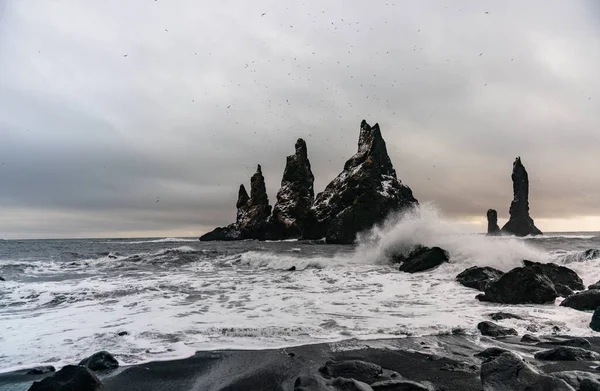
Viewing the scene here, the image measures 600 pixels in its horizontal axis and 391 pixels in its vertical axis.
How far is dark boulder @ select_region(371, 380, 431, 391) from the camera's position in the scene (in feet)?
12.8

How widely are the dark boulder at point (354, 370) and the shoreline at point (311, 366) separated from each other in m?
A: 0.08

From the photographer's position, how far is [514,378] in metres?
3.71

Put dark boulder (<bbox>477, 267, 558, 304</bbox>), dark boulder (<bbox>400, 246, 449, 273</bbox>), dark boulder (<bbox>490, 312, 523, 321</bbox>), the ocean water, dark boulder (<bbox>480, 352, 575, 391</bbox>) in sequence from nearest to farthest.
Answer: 1. dark boulder (<bbox>480, 352, 575, 391</bbox>)
2. the ocean water
3. dark boulder (<bbox>490, 312, 523, 321</bbox>)
4. dark boulder (<bbox>477, 267, 558, 304</bbox>)
5. dark boulder (<bbox>400, 246, 449, 273</bbox>)

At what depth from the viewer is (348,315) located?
813 cm

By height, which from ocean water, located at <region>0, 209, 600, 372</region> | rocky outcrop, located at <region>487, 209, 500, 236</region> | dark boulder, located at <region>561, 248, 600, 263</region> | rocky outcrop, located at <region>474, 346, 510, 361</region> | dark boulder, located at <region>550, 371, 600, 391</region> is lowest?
ocean water, located at <region>0, 209, 600, 372</region>

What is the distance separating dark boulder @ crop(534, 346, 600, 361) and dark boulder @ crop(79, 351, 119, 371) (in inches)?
225

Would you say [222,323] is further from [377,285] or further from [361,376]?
[377,285]

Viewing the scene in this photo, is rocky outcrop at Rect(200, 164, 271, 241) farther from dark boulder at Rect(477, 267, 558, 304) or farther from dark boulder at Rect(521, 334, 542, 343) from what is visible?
dark boulder at Rect(521, 334, 542, 343)

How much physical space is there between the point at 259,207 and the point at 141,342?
265 feet

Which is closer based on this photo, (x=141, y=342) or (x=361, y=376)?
(x=361, y=376)

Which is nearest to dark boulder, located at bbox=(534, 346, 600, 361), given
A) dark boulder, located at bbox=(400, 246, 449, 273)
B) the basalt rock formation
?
dark boulder, located at bbox=(400, 246, 449, 273)

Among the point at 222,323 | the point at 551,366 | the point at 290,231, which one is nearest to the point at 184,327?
the point at 222,323

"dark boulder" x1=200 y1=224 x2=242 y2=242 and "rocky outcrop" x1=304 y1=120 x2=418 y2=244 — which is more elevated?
"rocky outcrop" x1=304 y1=120 x2=418 y2=244

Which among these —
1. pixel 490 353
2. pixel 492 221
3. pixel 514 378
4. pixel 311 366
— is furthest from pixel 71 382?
pixel 492 221
